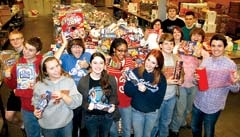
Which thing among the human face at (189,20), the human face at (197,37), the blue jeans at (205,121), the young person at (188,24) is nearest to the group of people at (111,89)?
the blue jeans at (205,121)

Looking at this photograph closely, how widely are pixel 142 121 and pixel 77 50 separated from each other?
103 cm

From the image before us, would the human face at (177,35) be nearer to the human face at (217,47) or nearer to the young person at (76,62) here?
the human face at (217,47)

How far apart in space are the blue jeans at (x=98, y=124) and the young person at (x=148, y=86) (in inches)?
11.8

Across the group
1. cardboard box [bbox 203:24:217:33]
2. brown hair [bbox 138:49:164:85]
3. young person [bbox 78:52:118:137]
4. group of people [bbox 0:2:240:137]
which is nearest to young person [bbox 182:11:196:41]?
group of people [bbox 0:2:240:137]

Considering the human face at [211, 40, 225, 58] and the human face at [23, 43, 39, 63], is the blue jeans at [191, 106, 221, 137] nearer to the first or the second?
the human face at [211, 40, 225, 58]

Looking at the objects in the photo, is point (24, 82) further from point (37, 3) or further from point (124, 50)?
point (37, 3)

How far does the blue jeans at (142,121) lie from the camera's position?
2.85m

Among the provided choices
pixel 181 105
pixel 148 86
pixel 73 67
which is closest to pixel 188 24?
pixel 181 105

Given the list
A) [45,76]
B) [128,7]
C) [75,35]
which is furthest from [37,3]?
[45,76]

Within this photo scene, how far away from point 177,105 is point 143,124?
788 millimetres

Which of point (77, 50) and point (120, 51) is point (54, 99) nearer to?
point (77, 50)

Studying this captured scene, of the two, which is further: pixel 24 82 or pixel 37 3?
pixel 37 3

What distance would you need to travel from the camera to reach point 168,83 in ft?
9.86

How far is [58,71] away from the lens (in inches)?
98.7
